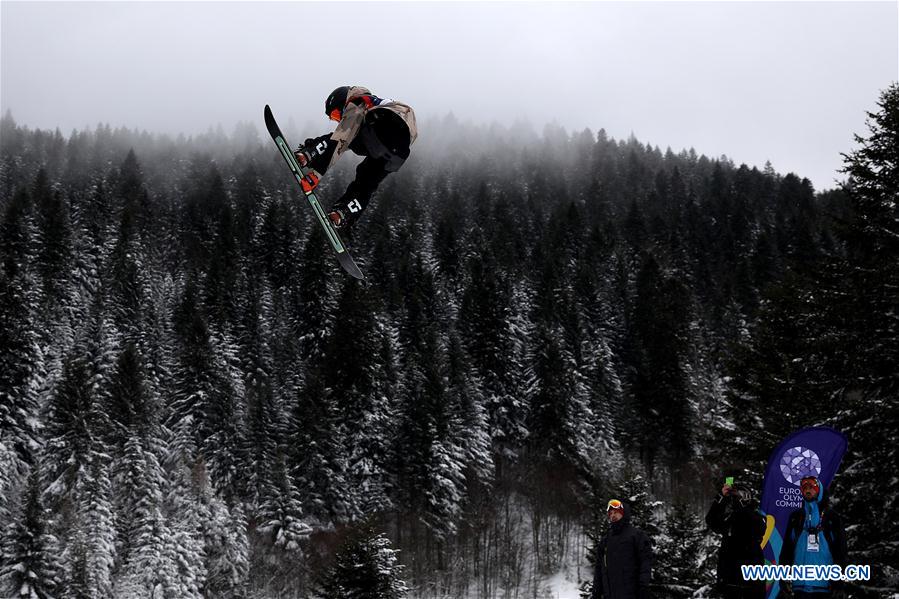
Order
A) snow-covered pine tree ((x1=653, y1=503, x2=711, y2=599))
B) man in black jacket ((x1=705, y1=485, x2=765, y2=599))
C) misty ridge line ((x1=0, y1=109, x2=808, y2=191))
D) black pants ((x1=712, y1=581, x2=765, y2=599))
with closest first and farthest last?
black pants ((x1=712, y1=581, x2=765, y2=599)) → man in black jacket ((x1=705, y1=485, x2=765, y2=599)) → snow-covered pine tree ((x1=653, y1=503, x2=711, y2=599)) → misty ridge line ((x1=0, y1=109, x2=808, y2=191))

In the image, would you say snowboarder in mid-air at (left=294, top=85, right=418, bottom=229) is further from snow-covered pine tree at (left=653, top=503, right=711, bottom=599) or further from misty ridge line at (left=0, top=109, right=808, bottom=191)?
misty ridge line at (left=0, top=109, right=808, bottom=191)

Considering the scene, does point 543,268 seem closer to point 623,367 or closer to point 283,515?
point 623,367

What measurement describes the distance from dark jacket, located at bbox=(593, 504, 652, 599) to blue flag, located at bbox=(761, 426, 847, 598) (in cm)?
155

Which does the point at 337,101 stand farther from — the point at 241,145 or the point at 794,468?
the point at 241,145

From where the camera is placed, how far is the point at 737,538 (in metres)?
7.96

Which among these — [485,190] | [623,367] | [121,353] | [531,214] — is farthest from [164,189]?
[623,367]

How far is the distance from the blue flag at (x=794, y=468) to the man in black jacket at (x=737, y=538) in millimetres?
240

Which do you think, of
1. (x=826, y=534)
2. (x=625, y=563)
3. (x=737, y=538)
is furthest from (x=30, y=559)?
(x=826, y=534)

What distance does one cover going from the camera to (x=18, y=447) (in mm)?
43250

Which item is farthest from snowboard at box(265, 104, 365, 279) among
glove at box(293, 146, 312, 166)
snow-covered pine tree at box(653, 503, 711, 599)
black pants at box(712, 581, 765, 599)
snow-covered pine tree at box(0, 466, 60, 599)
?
snow-covered pine tree at box(0, 466, 60, 599)

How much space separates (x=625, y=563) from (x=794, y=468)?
2.80 meters

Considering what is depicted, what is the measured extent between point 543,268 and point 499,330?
26271 mm

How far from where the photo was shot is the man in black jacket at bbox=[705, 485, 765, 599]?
785cm

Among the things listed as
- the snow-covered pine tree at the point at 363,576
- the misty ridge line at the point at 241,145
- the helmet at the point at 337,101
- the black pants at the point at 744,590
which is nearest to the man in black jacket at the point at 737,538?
the black pants at the point at 744,590
